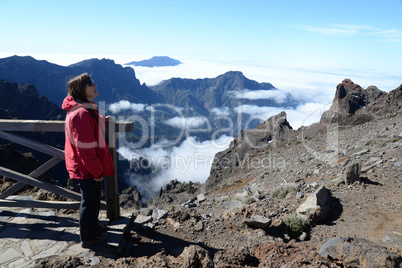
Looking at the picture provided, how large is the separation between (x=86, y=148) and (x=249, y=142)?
33.8m

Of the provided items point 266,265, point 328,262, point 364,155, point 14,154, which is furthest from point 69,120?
point 14,154

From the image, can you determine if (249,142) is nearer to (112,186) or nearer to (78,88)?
(112,186)

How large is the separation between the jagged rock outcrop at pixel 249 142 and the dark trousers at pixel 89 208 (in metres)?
26.0

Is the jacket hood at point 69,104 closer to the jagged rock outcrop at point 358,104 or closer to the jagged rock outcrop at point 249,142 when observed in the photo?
the jagged rock outcrop at point 358,104

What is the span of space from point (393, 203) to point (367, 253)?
3655 mm

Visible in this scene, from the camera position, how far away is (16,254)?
146 inches

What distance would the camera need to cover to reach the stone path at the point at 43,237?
3708 millimetres

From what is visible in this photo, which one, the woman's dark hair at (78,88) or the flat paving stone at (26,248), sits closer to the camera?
the woman's dark hair at (78,88)

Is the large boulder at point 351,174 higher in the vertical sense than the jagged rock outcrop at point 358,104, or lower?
lower

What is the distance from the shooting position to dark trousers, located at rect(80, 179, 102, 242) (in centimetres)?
372

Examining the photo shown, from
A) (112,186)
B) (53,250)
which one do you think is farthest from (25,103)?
(53,250)

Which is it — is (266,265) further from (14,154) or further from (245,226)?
(14,154)

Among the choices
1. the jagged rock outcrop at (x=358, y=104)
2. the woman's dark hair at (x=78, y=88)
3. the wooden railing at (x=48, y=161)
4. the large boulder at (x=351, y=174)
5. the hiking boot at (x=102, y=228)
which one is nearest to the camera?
the woman's dark hair at (x=78, y=88)

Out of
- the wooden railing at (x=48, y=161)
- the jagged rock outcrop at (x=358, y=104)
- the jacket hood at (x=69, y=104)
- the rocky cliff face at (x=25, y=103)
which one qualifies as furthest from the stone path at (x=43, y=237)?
the rocky cliff face at (x=25, y=103)
